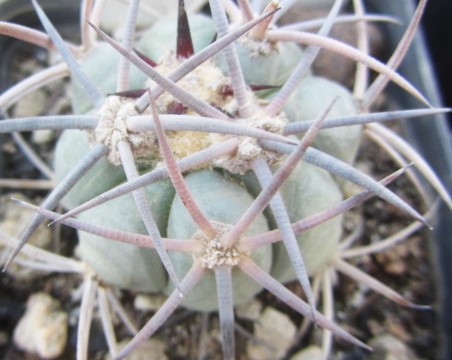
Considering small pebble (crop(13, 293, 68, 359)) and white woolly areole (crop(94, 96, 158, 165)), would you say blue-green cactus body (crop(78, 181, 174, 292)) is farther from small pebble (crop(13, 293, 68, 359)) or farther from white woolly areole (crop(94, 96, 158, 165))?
small pebble (crop(13, 293, 68, 359))

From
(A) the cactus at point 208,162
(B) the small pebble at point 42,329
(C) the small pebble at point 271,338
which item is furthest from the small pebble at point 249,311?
(B) the small pebble at point 42,329

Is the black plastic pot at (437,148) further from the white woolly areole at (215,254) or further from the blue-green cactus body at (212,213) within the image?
the white woolly areole at (215,254)

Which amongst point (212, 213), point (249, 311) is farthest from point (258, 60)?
point (249, 311)

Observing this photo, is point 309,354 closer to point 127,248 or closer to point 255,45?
point 127,248

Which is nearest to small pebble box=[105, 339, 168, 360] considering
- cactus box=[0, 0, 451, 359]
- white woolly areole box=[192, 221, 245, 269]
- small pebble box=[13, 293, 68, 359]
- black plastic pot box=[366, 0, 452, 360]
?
small pebble box=[13, 293, 68, 359]

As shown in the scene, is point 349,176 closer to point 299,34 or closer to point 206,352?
point 299,34

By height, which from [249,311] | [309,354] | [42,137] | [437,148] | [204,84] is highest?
[42,137]
